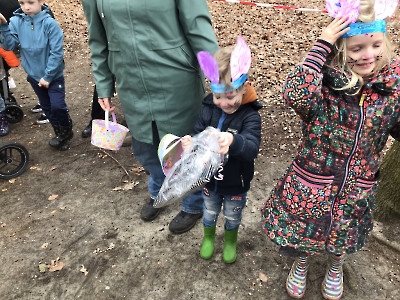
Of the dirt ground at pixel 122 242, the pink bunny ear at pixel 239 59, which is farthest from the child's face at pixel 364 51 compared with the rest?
the dirt ground at pixel 122 242

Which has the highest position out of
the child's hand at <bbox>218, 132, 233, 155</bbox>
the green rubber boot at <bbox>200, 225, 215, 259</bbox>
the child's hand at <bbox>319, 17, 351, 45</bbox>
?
the child's hand at <bbox>319, 17, 351, 45</bbox>

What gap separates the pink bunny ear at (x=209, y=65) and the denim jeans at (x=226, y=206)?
3.29ft

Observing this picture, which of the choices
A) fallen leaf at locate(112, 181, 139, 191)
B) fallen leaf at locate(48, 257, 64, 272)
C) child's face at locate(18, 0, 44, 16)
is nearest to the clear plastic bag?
fallen leaf at locate(48, 257, 64, 272)

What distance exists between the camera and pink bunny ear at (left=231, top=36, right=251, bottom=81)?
199 cm

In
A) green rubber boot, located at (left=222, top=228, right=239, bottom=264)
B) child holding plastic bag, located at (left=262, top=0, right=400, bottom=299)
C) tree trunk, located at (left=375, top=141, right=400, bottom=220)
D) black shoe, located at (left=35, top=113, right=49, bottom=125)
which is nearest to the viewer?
child holding plastic bag, located at (left=262, top=0, right=400, bottom=299)

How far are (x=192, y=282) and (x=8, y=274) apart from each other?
1.66 metres

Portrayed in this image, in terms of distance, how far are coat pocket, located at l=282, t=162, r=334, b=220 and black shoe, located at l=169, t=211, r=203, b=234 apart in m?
1.37

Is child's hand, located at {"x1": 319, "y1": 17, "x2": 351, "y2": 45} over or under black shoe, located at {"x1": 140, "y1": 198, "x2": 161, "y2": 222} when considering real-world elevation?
over

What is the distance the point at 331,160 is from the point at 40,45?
3886mm

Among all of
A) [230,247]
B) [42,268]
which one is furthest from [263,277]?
[42,268]

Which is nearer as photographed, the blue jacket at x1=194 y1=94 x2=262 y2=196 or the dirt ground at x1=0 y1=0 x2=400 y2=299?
the blue jacket at x1=194 y1=94 x2=262 y2=196

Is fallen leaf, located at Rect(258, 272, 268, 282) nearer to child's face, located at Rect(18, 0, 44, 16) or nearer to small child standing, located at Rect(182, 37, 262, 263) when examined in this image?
small child standing, located at Rect(182, 37, 262, 263)

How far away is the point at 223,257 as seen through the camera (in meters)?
3.07

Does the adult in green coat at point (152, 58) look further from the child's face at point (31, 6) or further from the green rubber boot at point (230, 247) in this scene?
the child's face at point (31, 6)
